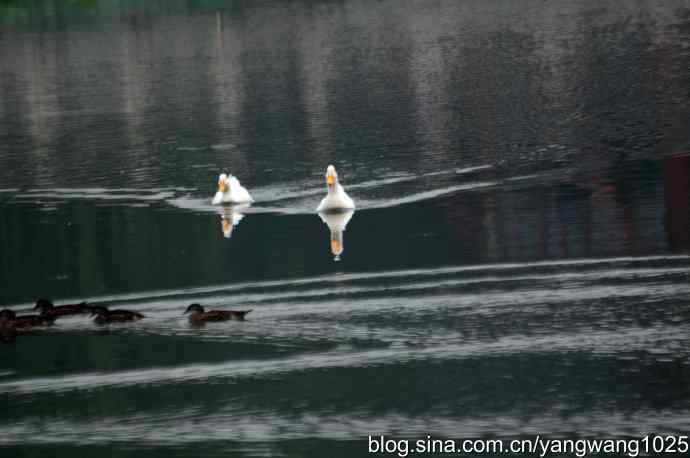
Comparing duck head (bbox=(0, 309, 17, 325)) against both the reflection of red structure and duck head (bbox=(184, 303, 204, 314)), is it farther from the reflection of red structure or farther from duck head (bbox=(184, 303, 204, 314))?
the reflection of red structure

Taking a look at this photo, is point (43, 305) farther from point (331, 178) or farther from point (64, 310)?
point (331, 178)

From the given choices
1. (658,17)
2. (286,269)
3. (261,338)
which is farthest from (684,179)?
(658,17)

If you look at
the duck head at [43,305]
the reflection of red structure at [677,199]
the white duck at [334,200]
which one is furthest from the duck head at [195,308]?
the white duck at [334,200]

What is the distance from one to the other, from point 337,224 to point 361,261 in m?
3.76

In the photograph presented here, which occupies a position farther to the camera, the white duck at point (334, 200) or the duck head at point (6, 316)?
the white duck at point (334, 200)

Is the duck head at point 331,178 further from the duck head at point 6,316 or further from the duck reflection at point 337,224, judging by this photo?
the duck head at point 6,316

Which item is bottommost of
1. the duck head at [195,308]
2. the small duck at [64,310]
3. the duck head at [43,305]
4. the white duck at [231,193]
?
the duck head at [195,308]

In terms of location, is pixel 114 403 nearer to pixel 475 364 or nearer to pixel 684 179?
pixel 475 364

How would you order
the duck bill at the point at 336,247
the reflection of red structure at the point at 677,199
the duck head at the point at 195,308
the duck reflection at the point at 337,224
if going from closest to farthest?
the duck head at the point at 195,308 < the reflection of red structure at the point at 677,199 < the duck bill at the point at 336,247 < the duck reflection at the point at 337,224

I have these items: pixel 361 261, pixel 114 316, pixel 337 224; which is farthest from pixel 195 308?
pixel 337 224

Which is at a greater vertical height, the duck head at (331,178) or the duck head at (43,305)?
the duck head at (331,178)

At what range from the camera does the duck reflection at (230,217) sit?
26.7 meters

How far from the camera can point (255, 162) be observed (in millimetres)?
35438

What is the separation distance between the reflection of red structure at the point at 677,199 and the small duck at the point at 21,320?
870 centimetres
